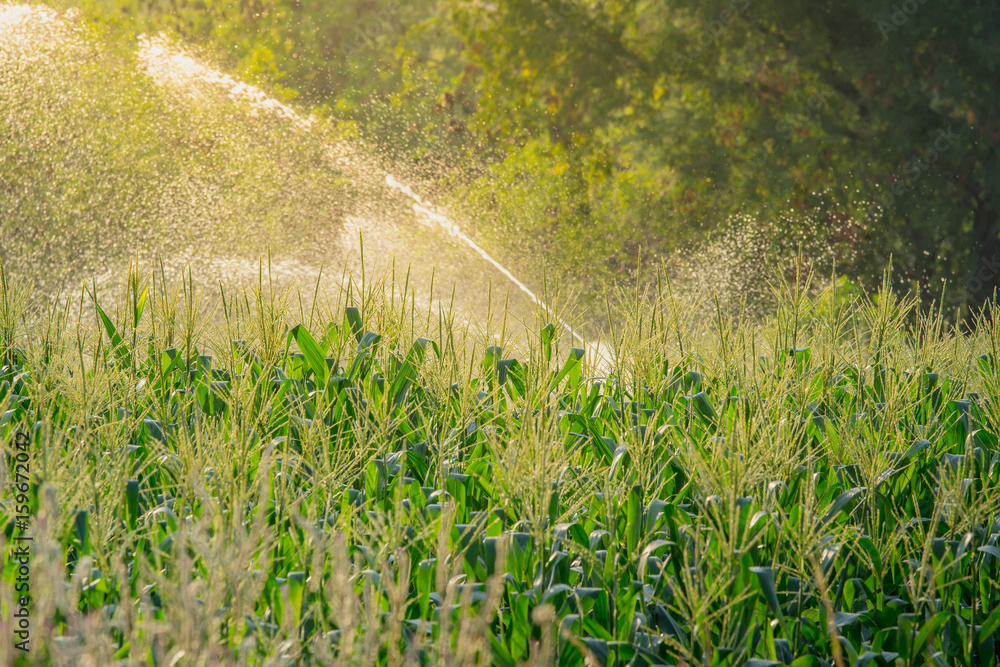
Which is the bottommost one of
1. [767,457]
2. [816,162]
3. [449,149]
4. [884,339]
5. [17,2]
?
[767,457]

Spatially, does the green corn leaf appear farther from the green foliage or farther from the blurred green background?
the blurred green background

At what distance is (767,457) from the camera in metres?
2.06

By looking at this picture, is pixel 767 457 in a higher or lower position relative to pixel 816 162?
lower

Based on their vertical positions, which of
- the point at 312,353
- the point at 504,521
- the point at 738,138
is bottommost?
the point at 504,521

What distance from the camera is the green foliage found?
1.50 metres

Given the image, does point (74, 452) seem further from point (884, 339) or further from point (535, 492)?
point (884, 339)

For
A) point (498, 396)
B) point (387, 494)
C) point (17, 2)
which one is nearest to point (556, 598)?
point (387, 494)

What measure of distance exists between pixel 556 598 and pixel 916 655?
0.80m

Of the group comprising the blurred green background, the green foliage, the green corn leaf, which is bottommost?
the green foliage

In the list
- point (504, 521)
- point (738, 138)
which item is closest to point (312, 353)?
point (504, 521)

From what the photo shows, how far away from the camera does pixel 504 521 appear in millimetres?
2092

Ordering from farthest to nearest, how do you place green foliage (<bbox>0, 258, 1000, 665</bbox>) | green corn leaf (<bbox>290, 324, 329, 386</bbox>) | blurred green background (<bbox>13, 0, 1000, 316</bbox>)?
blurred green background (<bbox>13, 0, 1000, 316</bbox>) < green corn leaf (<bbox>290, 324, 329, 386</bbox>) < green foliage (<bbox>0, 258, 1000, 665</bbox>)

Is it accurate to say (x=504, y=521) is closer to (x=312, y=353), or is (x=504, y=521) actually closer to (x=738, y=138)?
(x=312, y=353)

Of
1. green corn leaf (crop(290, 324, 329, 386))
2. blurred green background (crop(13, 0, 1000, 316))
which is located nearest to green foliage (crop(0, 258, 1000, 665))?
green corn leaf (crop(290, 324, 329, 386))
